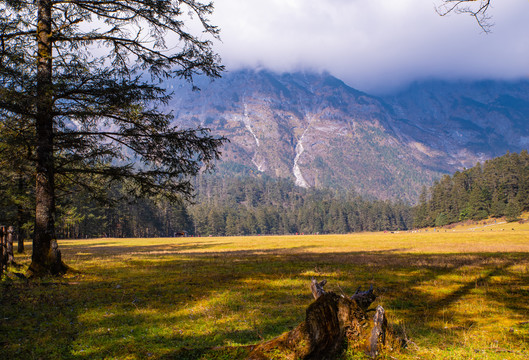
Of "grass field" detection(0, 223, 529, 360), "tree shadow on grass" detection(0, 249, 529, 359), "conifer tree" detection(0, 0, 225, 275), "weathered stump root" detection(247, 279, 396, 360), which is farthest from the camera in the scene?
"conifer tree" detection(0, 0, 225, 275)

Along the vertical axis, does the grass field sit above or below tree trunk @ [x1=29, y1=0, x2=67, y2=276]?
below

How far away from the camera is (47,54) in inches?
461

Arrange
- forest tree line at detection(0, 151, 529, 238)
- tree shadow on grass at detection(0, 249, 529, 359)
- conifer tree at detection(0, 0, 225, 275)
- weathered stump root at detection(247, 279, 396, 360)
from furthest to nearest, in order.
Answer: forest tree line at detection(0, 151, 529, 238) < conifer tree at detection(0, 0, 225, 275) < tree shadow on grass at detection(0, 249, 529, 359) < weathered stump root at detection(247, 279, 396, 360)

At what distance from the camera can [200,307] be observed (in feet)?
28.7

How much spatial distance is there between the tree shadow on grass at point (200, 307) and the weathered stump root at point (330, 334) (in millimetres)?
365

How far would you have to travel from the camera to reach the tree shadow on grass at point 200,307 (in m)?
5.97

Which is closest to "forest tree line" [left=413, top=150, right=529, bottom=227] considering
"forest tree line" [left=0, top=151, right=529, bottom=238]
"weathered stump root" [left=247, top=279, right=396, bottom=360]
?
"forest tree line" [left=0, top=151, right=529, bottom=238]

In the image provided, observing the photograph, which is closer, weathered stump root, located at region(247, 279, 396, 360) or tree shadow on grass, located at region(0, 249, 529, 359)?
weathered stump root, located at region(247, 279, 396, 360)

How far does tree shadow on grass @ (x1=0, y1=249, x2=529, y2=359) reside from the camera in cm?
597

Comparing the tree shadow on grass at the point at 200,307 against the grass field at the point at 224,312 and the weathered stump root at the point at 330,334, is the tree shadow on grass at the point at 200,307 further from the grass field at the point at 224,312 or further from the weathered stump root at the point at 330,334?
the weathered stump root at the point at 330,334

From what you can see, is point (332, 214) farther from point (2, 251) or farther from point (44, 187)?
point (2, 251)

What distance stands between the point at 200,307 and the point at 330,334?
4982 mm

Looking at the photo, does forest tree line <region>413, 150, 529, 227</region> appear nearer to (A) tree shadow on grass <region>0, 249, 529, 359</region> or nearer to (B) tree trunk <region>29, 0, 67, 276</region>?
(A) tree shadow on grass <region>0, 249, 529, 359</region>

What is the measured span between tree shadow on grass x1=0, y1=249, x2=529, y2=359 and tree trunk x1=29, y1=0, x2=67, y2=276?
1.44 metres
